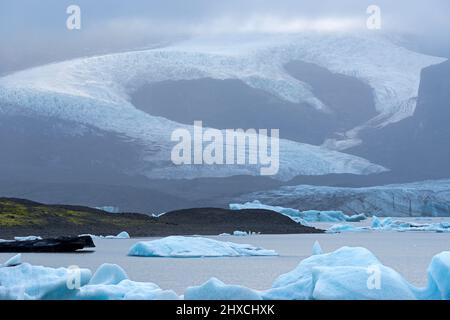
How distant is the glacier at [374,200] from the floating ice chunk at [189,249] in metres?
47.4

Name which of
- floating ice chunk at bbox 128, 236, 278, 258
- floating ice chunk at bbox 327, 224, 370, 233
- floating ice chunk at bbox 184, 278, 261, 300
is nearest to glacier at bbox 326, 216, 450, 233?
floating ice chunk at bbox 327, 224, 370, 233

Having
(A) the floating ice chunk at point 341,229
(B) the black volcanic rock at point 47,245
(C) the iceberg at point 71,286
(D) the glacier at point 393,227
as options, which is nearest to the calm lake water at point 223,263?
(B) the black volcanic rock at point 47,245

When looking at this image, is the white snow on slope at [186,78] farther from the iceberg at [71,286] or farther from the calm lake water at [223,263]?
the iceberg at [71,286]

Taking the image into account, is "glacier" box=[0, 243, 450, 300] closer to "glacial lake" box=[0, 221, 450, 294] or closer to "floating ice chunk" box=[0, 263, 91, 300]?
"floating ice chunk" box=[0, 263, 91, 300]

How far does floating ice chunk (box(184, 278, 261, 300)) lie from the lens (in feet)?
43.0

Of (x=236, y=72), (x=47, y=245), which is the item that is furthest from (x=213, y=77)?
(x=47, y=245)

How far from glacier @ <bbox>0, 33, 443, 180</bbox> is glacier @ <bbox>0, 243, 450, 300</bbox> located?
7028 centimetres

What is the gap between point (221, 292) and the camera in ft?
43.7

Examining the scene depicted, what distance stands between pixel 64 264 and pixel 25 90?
6809cm

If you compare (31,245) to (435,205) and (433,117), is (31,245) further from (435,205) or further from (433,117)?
(433,117)

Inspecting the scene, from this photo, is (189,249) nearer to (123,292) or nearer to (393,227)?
(123,292)
